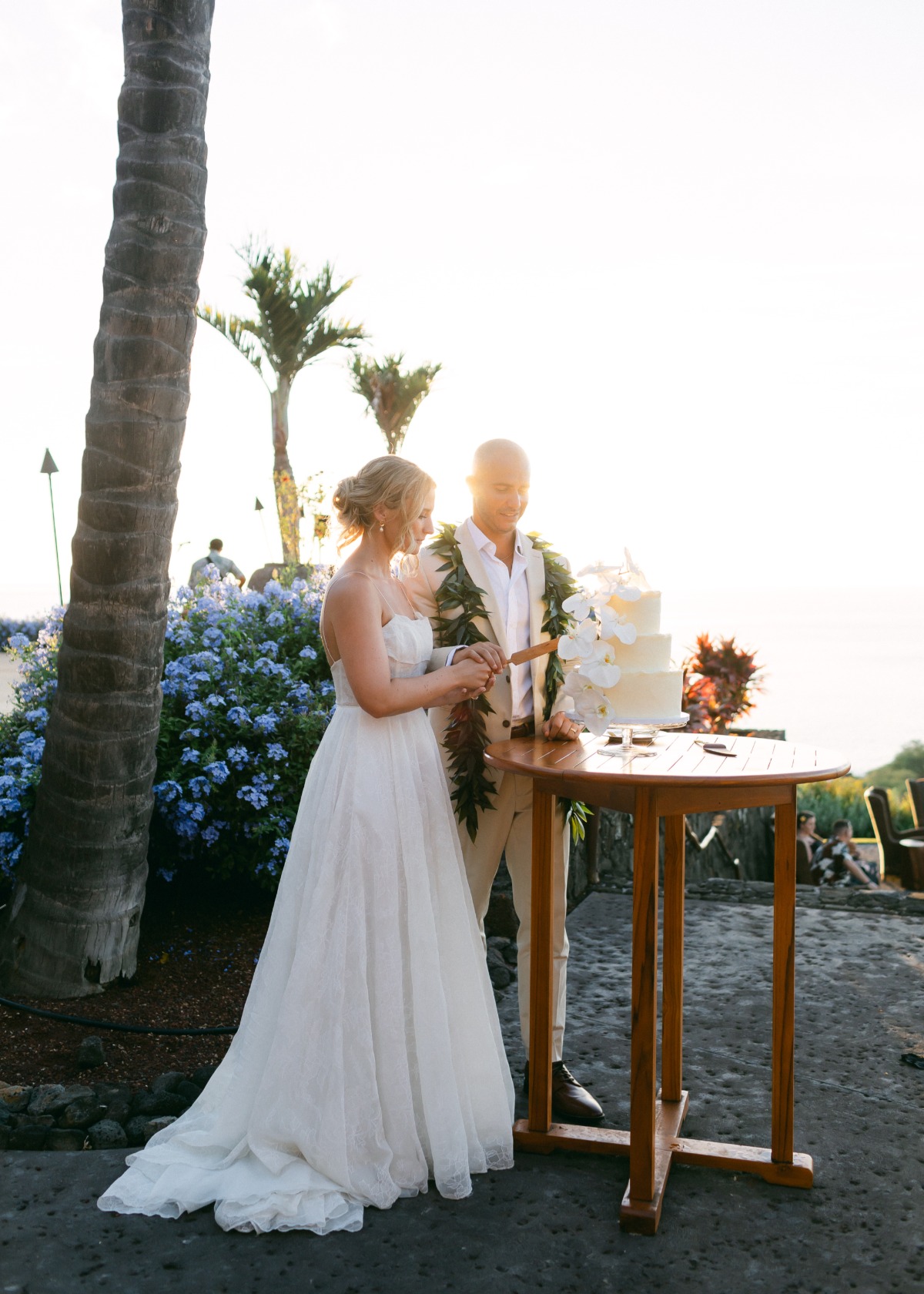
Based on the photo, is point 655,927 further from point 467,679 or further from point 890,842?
point 890,842

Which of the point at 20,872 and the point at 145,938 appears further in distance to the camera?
the point at 145,938

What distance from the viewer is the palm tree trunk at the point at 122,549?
14.1ft

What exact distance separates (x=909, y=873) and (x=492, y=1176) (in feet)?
22.6

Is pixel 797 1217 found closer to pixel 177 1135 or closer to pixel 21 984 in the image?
pixel 177 1135

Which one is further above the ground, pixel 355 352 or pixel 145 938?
pixel 355 352

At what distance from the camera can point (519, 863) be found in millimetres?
3693

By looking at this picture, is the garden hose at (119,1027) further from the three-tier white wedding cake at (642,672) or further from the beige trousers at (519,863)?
the three-tier white wedding cake at (642,672)

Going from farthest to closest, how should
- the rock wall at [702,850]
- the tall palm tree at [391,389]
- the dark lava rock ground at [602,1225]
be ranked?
the tall palm tree at [391,389], the rock wall at [702,850], the dark lava rock ground at [602,1225]

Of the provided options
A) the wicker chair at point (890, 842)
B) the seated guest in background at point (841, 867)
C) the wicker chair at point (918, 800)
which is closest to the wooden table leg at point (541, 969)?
the wicker chair at point (890, 842)

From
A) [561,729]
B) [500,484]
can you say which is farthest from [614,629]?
[500,484]

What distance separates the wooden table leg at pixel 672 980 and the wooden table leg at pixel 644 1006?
22.0 inches

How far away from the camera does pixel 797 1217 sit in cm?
289

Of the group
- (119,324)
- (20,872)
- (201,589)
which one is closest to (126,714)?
(20,872)

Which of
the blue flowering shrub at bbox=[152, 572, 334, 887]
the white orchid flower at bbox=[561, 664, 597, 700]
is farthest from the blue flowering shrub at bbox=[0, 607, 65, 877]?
the white orchid flower at bbox=[561, 664, 597, 700]
